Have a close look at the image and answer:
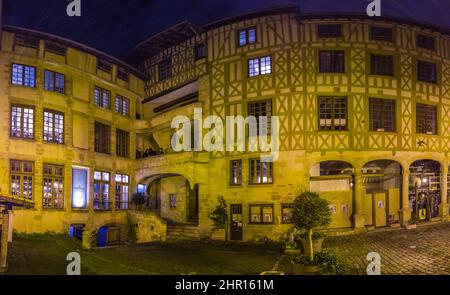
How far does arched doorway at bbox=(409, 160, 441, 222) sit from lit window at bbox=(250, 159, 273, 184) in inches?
312

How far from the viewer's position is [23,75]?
19078 mm

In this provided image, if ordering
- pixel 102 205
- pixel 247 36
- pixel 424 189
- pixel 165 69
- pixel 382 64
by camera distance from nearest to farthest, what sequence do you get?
pixel 382 64
pixel 247 36
pixel 424 189
pixel 102 205
pixel 165 69

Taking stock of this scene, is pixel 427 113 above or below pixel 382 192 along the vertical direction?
above

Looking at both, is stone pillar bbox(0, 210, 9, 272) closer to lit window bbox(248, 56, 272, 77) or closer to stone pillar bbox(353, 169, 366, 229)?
lit window bbox(248, 56, 272, 77)

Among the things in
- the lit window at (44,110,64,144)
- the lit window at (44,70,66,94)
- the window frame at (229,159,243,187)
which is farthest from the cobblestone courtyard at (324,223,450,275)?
the lit window at (44,70,66,94)

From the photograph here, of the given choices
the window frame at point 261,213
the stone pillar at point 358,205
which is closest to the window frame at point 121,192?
the window frame at point 261,213

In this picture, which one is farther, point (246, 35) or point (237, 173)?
point (237, 173)

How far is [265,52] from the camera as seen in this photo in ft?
68.1

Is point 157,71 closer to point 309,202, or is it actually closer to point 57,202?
point 57,202

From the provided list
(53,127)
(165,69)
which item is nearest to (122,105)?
(165,69)

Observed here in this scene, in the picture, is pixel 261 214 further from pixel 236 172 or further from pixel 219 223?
pixel 236 172

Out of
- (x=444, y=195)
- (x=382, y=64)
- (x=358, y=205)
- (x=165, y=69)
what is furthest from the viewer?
(x=165, y=69)

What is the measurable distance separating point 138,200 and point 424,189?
1645 centimetres

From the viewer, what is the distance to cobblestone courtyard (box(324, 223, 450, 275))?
40.0ft
